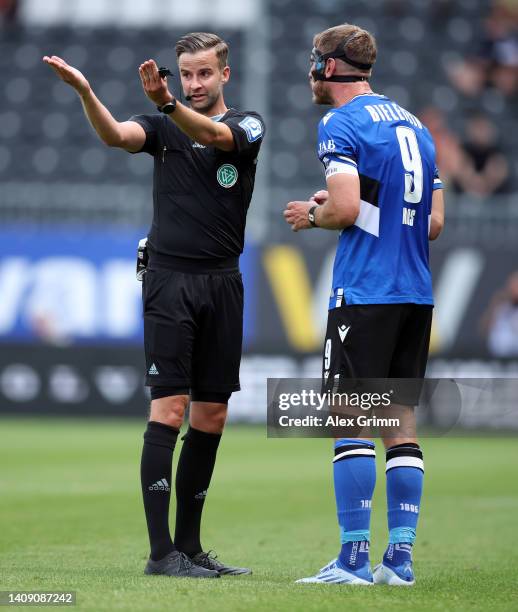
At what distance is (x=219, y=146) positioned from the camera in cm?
556

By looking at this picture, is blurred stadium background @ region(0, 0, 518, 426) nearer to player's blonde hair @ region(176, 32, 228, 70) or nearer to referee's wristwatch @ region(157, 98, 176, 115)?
player's blonde hair @ region(176, 32, 228, 70)

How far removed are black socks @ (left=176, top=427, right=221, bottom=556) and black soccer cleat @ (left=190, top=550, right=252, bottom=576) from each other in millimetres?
58

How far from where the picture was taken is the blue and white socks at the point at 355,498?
17.5 feet

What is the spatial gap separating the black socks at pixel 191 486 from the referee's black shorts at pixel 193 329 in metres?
0.23

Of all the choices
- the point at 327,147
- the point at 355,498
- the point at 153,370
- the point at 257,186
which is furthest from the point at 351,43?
the point at 257,186

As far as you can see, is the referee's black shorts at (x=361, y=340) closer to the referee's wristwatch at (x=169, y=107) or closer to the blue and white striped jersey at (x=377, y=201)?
the blue and white striped jersey at (x=377, y=201)

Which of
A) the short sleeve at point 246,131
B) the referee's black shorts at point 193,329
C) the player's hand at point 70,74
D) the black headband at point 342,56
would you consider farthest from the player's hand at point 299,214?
the player's hand at point 70,74

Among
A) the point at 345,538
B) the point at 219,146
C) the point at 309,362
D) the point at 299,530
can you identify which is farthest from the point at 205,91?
the point at 309,362

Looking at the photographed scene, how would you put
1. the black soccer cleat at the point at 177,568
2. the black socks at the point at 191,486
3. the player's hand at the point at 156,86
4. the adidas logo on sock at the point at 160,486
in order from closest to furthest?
the player's hand at the point at 156,86
the black soccer cleat at the point at 177,568
the adidas logo on sock at the point at 160,486
the black socks at the point at 191,486

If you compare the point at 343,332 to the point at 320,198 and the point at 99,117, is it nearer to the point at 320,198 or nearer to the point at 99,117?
the point at 320,198

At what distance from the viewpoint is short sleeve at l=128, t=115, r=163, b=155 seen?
579 centimetres

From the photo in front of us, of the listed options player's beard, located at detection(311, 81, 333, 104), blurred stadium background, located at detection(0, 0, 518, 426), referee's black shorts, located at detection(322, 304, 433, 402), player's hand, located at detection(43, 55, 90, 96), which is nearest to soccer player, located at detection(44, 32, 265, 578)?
player's hand, located at detection(43, 55, 90, 96)

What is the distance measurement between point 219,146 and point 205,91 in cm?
39

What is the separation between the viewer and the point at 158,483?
18.4ft
